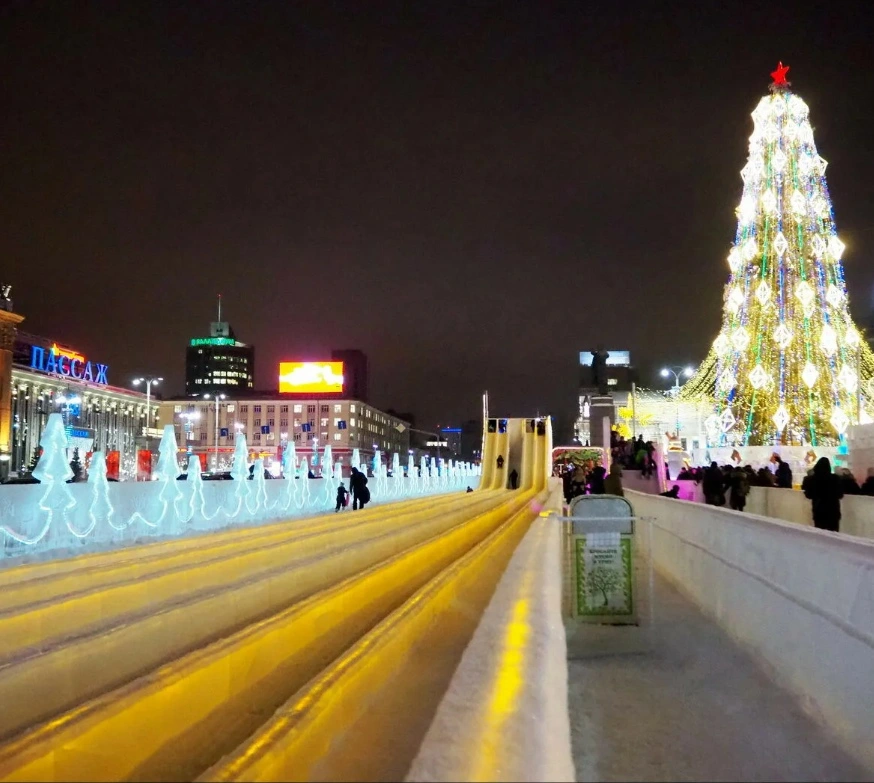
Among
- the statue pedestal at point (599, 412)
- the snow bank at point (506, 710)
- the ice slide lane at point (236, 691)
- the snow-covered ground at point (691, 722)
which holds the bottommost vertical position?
the snow-covered ground at point (691, 722)

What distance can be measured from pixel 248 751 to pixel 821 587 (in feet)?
12.5

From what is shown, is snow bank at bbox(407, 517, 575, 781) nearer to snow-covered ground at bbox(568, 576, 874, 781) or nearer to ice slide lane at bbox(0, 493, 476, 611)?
snow-covered ground at bbox(568, 576, 874, 781)

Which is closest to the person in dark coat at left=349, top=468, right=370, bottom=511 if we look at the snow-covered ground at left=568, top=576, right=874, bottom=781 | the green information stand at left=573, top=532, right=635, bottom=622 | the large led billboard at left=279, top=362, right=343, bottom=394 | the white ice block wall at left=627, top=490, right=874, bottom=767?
the white ice block wall at left=627, top=490, right=874, bottom=767

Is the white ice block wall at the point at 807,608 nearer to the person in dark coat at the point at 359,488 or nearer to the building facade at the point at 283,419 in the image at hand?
the person in dark coat at the point at 359,488

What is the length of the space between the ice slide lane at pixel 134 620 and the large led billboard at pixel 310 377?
363ft

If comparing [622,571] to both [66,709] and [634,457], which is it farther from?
[634,457]

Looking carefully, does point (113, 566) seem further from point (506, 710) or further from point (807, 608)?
point (506, 710)

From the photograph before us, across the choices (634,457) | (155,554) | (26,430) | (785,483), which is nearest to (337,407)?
(26,430)

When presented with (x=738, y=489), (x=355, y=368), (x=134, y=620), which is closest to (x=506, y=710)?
(x=134, y=620)

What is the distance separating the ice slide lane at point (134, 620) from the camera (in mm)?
5547

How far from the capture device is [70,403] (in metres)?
80.5

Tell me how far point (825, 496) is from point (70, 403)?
78992 millimetres

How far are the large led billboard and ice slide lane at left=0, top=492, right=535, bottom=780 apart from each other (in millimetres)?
113467

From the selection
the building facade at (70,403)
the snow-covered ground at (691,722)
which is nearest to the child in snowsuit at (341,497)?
the snow-covered ground at (691,722)
